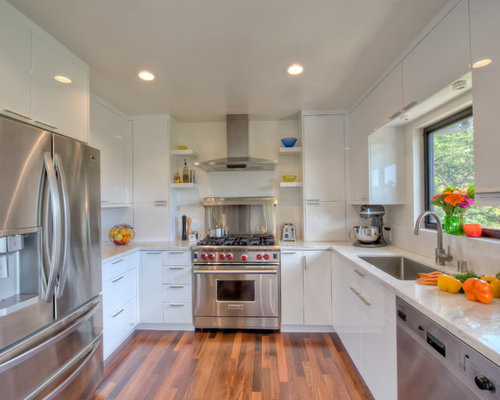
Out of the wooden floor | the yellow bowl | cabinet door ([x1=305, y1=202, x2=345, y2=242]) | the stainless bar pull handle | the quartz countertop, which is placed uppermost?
the yellow bowl

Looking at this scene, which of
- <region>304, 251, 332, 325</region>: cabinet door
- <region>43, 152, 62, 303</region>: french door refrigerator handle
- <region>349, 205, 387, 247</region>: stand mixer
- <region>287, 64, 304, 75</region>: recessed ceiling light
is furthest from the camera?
<region>304, 251, 332, 325</region>: cabinet door

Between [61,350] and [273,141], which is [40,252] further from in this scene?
[273,141]

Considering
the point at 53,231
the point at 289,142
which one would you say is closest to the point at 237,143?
the point at 289,142

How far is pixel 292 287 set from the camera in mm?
2498

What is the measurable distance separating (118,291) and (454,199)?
2.74 metres

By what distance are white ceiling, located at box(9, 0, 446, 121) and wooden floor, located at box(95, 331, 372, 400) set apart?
7.91 ft

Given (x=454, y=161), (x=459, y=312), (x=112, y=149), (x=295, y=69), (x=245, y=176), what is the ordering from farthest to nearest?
(x=245, y=176) → (x=112, y=149) → (x=295, y=69) → (x=454, y=161) → (x=459, y=312)

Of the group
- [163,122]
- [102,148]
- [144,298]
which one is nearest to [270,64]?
[163,122]

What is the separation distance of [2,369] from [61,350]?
0.34 meters

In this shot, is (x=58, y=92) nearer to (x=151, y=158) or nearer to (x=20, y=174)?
(x=20, y=174)

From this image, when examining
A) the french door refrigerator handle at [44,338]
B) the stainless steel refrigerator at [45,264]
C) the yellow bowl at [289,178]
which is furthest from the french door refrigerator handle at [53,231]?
the yellow bowl at [289,178]

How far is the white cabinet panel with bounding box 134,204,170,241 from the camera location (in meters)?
2.95

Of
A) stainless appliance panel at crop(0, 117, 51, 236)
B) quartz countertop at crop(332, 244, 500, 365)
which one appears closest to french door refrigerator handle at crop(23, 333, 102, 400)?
stainless appliance panel at crop(0, 117, 51, 236)

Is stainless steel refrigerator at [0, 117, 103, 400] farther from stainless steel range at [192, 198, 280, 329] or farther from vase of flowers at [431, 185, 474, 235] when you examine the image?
vase of flowers at [431, 185, 474, 235]
